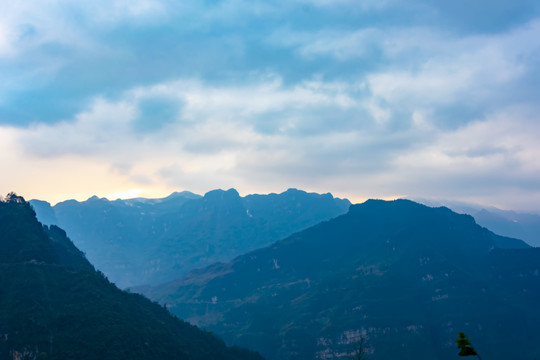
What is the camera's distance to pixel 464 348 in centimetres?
4206
